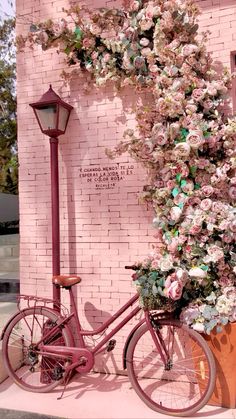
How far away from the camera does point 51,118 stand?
161 inches

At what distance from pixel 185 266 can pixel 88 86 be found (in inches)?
84.3

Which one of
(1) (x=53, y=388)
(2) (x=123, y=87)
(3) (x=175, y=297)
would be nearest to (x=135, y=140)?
(2) (x=123, y=87)

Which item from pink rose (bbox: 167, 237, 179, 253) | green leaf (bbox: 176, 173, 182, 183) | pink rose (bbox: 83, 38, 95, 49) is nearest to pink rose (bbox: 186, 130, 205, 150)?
green leaf (bbox: 176, 173, 182, 183)

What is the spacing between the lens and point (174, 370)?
13.1ft

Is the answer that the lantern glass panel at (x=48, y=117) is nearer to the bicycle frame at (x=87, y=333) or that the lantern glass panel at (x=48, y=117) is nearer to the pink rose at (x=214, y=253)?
the bicycle frame at (x=87, y=333)

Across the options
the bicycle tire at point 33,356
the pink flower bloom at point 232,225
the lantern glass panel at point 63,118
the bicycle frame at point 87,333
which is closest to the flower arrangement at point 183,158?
the pink flower bloom at point 232,225

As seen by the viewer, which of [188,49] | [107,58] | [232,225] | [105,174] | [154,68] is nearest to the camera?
[232,225]

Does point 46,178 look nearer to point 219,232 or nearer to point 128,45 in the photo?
point 128,45

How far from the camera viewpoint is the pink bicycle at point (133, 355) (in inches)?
136

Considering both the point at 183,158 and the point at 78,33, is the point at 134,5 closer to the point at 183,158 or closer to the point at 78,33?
the point at 78,33

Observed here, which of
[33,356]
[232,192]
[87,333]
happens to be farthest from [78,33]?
[33,356]

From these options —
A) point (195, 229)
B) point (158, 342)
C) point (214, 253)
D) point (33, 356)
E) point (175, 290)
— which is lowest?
point (33, 356)

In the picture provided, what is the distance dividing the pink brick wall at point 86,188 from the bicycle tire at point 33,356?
50cm

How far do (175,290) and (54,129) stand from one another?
1966mm
